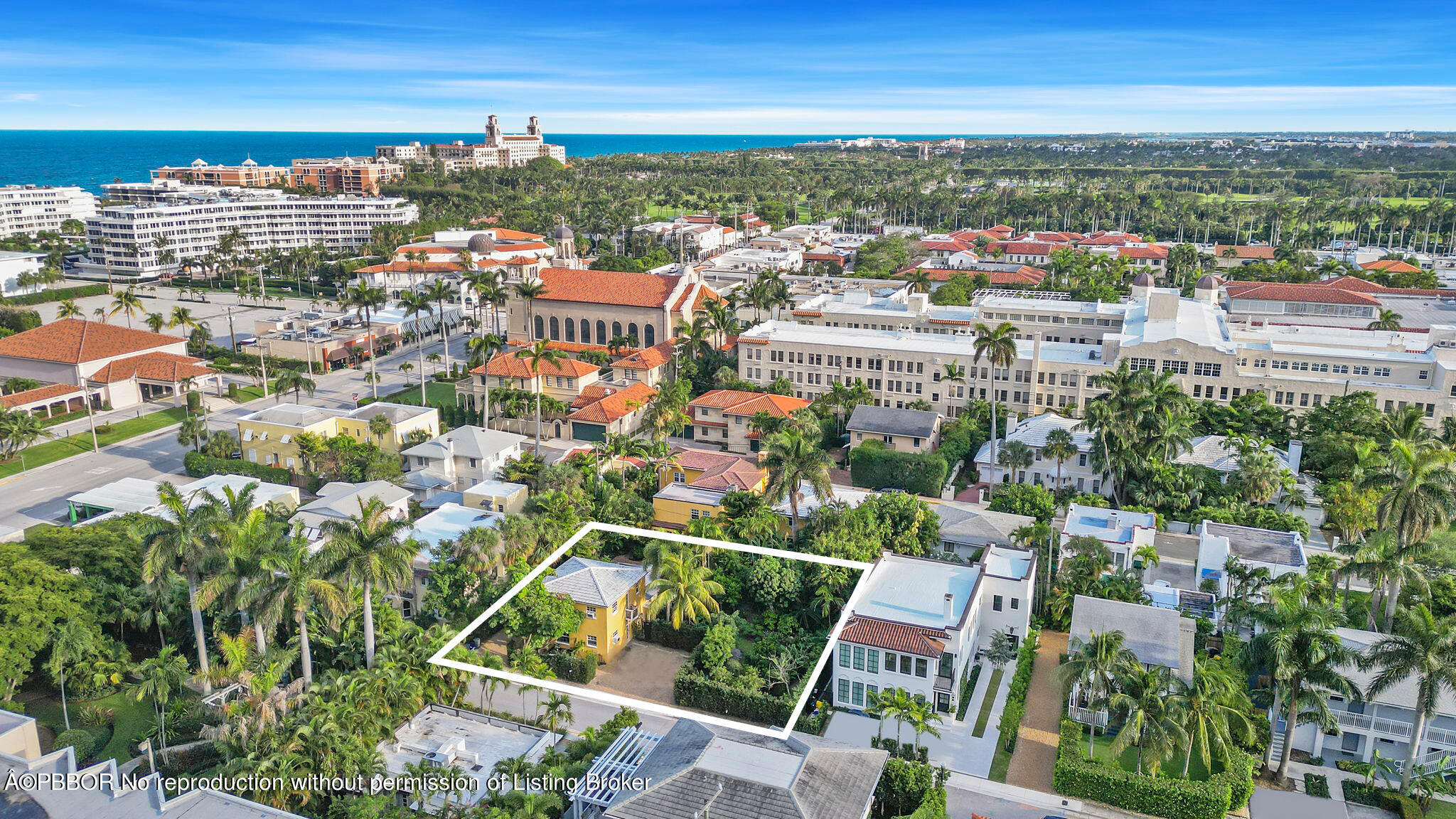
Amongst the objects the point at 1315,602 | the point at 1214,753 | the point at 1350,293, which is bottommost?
the point at 1214,753

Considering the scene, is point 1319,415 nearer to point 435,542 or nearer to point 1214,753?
point 1214,753

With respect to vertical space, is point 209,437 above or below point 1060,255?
below

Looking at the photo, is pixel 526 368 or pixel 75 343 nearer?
pixel 526 368

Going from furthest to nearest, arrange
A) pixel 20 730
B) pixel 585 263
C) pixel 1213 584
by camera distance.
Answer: pixel 585 263
pixel 1213 584
pixel 20 730

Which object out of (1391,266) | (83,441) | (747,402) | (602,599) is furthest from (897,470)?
(1391,266)

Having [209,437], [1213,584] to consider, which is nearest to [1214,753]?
[1213,584]

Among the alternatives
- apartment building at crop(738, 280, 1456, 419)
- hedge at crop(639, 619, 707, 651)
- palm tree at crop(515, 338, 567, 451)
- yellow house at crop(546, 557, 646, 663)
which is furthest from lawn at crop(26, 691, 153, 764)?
apartment building at crop(738, 280, 1456, 419)

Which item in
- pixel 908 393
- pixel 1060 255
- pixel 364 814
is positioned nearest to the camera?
pixel 364 814

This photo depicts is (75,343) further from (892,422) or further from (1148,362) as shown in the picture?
(1148,362)
